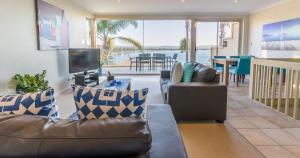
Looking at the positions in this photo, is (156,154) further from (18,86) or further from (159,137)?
(18,86)

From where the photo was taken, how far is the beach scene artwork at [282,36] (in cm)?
563

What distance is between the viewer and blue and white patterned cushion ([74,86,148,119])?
1262 millimetres

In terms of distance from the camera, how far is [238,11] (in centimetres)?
803

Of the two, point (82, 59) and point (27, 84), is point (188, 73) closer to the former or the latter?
point (27, 84)

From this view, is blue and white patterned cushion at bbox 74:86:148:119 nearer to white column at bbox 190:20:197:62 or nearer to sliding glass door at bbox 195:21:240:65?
white column at bbox 190:20:197:62

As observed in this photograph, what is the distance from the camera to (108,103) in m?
1.27

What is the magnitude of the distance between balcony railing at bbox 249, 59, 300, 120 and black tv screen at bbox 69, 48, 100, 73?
367 cm

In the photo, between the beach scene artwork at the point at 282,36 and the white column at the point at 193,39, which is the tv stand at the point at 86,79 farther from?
the beach scene artwork at the point at 282,36

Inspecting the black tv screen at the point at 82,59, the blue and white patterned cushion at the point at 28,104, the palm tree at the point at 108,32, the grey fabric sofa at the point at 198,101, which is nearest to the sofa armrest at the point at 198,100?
the grey fabric sofa at the point at 198,101

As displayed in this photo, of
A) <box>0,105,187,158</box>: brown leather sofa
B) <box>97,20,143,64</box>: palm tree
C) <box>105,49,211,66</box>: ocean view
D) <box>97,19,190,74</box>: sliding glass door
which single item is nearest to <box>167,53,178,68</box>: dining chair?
<box>97,19,190,74</box>: sliding glass door

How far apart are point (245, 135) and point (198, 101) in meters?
0.72

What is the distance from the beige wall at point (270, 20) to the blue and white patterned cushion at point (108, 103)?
18.2ft

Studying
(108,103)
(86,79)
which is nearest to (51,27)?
(86,79)

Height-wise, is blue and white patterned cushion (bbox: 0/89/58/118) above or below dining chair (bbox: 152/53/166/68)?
below
